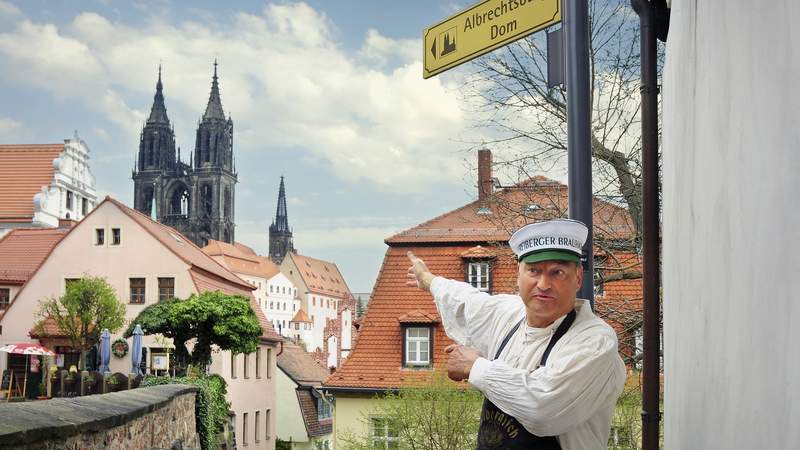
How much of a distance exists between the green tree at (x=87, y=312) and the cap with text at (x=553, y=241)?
38.0 m

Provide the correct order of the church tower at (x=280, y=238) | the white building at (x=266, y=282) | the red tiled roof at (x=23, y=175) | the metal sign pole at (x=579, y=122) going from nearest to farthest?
the metal sign pole at (x=579, y=122) → the red tiled roof at (x=23, y=175) → the white building at (x=266, y=282) → the church tower at (x=280, y=238)

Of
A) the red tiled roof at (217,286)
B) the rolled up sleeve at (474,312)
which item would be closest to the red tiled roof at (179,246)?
the red tiled roof at (217,286)

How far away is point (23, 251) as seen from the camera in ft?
172

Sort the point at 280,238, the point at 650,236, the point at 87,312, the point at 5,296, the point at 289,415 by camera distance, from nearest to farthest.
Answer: the point at 650,236, the point at 87,312, the point at 5,296, the point at 289,415, the point at 280,238

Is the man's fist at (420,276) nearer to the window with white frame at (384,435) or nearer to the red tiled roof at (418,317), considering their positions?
the window with white frame at (384,435)

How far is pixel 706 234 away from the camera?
3.22m

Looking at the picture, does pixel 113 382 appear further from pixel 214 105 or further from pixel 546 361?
pixel 214 105

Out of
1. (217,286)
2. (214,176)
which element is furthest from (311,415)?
(214,176)

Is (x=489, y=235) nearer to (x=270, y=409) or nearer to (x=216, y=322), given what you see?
(x=216, y=322)

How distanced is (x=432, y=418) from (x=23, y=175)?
5286cm

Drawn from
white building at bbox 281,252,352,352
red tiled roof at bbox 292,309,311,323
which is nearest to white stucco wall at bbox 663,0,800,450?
red tiled roof at bbox 292,309,311,323

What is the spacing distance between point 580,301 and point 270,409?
4763cm

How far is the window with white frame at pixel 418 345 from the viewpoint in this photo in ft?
98.2

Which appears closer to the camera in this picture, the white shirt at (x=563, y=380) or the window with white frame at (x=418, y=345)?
the white shirt at (x=563, y=380)
